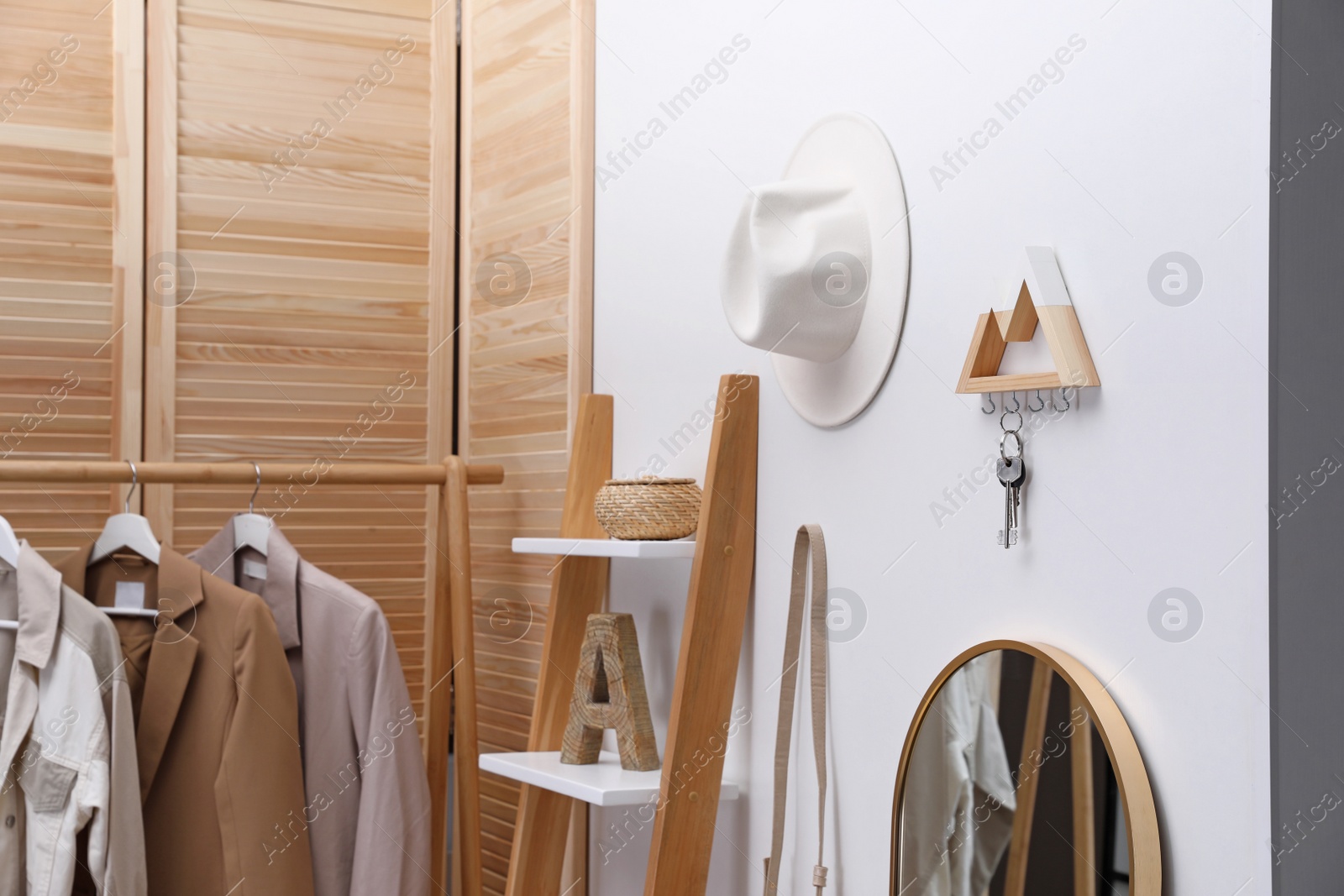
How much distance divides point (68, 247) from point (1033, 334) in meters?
1.56

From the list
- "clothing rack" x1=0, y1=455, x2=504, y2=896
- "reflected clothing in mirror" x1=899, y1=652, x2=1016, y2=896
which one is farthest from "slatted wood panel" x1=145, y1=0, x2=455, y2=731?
"reflected clothing in mirror" x1=899, y1=652, x2=1016, y2=896

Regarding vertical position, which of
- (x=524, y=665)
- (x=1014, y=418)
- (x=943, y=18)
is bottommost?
(x=524, y=665)

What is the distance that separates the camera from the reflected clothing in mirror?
113 centimetres

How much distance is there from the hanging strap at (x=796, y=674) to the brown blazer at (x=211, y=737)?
0.65 m

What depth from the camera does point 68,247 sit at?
1.97 meters

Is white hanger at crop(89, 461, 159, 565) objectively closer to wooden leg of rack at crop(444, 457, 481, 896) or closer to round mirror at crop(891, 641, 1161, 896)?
wooden leg of rack at crop(444, 457, 481, 896)

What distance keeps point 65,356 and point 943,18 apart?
1458 mm

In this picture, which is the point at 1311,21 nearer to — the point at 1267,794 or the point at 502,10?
the point at 1267,794

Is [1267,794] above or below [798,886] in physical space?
above

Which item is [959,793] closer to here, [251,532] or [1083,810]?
[1083,810]

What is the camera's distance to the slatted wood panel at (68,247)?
76.6 inches

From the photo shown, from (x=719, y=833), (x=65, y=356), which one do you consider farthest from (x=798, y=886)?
(x=65, y=356)

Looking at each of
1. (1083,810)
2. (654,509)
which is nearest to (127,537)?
(654,509)

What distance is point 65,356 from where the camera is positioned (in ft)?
6.45
